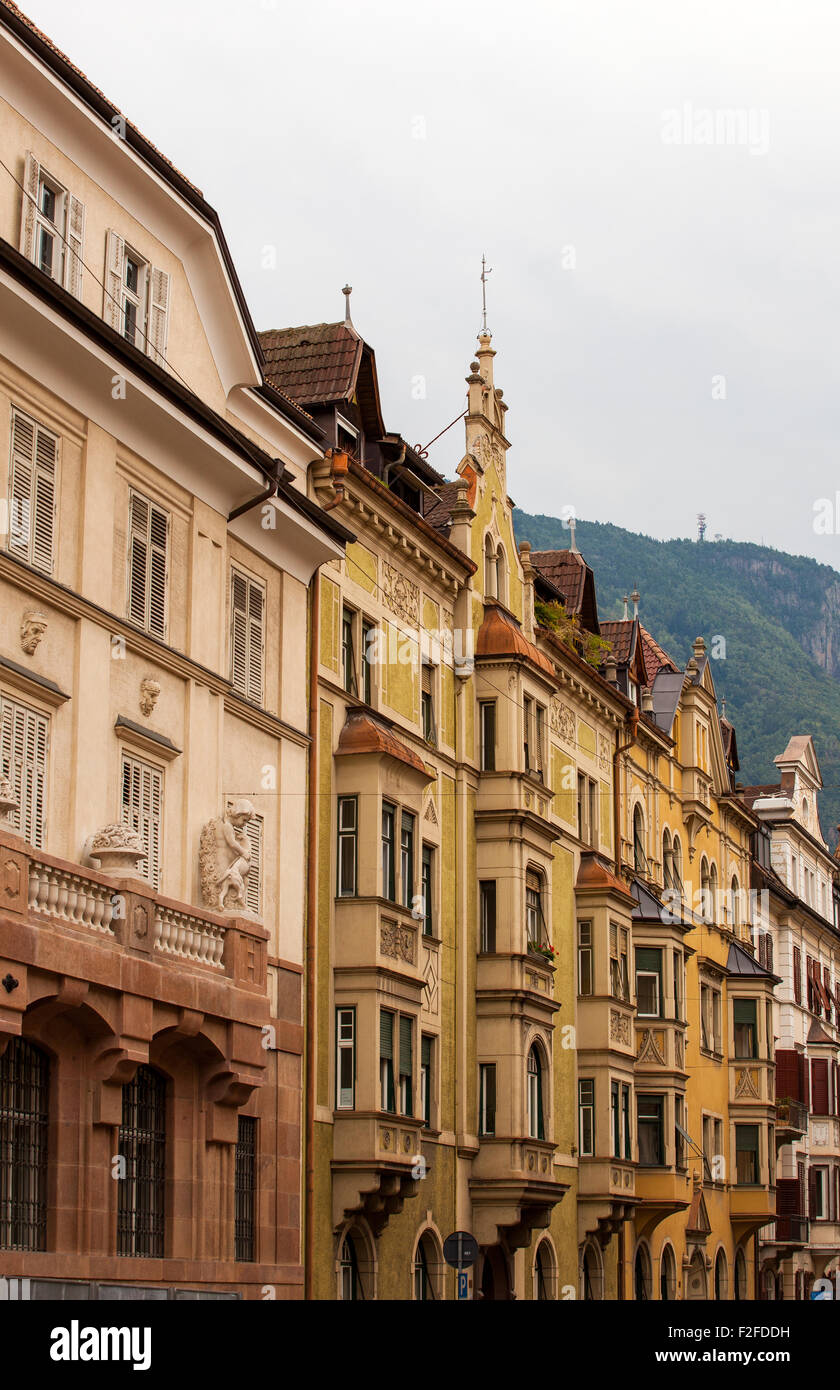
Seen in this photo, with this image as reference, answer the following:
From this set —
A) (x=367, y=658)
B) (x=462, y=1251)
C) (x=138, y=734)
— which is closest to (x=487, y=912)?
(x=367, y=658)

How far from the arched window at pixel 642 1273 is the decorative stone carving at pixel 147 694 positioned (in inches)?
1088

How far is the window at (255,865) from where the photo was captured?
2831cm

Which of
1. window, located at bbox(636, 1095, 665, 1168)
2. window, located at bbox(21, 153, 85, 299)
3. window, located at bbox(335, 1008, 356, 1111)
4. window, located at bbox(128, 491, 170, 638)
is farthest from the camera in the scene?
window, located at bbox(636, 1095, 665, 1168)

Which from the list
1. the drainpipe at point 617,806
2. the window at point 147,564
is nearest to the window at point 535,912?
the drainpipe at point 617,806

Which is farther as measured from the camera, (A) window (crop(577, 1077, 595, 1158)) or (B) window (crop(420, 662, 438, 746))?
(A) window (crop(577, 1077, 595, 1158))

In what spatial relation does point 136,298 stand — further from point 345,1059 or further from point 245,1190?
point 345,1059

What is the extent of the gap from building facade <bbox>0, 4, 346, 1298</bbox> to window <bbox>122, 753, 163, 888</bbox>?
0.14 ft

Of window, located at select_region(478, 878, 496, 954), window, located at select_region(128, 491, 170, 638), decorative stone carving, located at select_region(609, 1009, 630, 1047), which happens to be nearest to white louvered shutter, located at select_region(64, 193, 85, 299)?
window, located at select_region(128, 491, 170, 638)

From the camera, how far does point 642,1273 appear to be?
161 ft

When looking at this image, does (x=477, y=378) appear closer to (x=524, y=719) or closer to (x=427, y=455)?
(x=427, y=455)

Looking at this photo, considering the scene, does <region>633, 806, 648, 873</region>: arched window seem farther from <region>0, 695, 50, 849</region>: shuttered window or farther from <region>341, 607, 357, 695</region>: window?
<region>0, 695, 50, 849</region>: shuttered window

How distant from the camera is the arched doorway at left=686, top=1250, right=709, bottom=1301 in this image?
173 ft

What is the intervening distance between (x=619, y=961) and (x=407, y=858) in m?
13.6
